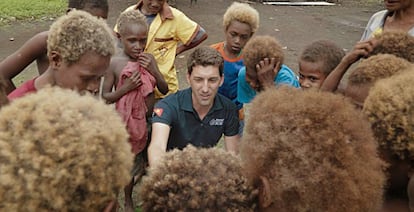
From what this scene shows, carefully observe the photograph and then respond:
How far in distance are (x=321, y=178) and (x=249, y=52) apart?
6.09ft

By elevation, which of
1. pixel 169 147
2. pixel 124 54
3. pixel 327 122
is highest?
pixel 327 122

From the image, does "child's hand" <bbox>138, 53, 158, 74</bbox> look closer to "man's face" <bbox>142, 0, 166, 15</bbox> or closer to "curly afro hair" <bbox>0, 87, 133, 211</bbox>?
"man's face" <bbox>142, 0, 166, 15</bbox>

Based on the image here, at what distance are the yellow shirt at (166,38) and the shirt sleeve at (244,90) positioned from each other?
79cm

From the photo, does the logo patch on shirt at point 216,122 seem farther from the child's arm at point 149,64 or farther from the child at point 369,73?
the child at point 369,73

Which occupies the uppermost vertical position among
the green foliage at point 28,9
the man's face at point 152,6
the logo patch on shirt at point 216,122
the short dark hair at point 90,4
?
the short dark hair at point 90,4

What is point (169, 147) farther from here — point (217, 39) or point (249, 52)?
point (217, 39)

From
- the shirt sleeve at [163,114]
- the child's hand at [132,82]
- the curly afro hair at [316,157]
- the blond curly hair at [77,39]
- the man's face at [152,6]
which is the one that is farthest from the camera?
the man's face at [152,6]

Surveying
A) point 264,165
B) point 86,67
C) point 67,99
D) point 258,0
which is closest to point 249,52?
point 86,67

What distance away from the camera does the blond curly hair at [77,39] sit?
7.84 feet

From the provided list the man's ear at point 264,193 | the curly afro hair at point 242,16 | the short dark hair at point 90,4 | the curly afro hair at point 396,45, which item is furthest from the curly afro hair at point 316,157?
the short dark hair at point 90,4

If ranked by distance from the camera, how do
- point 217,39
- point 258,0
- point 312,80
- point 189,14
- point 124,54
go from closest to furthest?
point 312,80 < point 124,54 < point 217,39 < point 189,14 < point 258,0

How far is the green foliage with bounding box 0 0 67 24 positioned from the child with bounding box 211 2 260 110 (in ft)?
27.8

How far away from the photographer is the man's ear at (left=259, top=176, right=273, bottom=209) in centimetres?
160

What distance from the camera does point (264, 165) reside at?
1598mm
